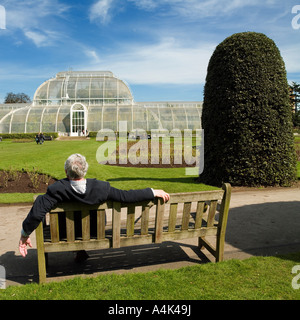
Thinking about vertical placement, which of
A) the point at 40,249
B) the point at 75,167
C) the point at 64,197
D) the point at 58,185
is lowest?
the point at 40,249

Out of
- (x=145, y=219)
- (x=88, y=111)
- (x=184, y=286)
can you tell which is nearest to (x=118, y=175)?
(x=145, y=219)

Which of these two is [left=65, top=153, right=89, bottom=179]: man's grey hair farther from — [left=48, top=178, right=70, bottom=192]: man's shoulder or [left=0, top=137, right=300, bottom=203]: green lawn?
[left=0, top=137, right=300, bottom=203]: green lawn

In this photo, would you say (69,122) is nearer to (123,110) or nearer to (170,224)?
(123,110)

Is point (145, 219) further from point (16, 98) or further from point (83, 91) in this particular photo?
point (16, 98)

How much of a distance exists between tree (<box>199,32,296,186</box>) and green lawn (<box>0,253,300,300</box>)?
494 cm

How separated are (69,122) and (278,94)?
29.8 metres

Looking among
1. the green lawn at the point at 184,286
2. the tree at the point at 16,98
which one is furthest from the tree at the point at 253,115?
the tree at the point at 16,98

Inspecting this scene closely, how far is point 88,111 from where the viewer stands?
117ft

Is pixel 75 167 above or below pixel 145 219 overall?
above

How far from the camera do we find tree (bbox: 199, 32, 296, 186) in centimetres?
770

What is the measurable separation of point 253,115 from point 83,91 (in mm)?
36465

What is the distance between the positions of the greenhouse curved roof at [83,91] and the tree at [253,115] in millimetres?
33142

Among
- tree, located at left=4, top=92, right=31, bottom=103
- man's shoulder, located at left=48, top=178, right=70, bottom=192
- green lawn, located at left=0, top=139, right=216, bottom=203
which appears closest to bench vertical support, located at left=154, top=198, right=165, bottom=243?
man's shoulder, located at left=48, top=178, right=70, bottom=192

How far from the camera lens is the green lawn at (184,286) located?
102 inches
